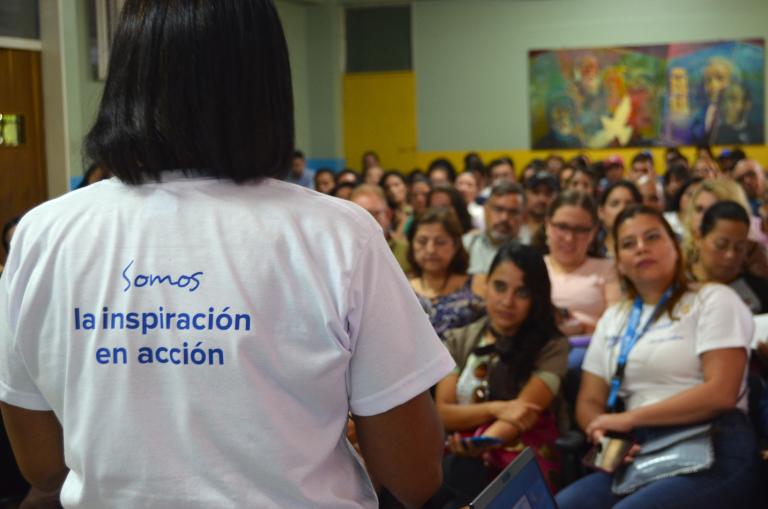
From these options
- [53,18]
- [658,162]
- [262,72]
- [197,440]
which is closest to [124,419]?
[197,440]

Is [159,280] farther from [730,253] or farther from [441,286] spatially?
[730,253]

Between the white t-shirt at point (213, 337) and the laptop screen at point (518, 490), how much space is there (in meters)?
0.21

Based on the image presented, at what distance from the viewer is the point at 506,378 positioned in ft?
12.6

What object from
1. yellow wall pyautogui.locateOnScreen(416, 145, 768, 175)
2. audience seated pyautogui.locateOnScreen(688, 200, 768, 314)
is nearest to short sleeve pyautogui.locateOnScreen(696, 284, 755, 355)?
audience seated pyautogui.locateOnScreen(688, 200, 768, 314)

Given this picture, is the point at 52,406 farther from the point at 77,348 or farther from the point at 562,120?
the point at 562,120

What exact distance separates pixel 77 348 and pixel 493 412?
2.55m

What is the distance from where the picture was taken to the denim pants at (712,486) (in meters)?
3.18

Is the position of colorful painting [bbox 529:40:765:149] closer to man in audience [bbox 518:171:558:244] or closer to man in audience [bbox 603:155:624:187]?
man in audience [bbox 603:155:624:187]

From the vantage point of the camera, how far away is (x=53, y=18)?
8766 millimetres

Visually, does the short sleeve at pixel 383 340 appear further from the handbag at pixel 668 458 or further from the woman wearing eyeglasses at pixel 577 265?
the woman wearing eyeglasses at pixel 577 265

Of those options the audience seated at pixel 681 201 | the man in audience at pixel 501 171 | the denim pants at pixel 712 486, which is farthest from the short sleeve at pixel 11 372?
the man in audience at pixel 501 171

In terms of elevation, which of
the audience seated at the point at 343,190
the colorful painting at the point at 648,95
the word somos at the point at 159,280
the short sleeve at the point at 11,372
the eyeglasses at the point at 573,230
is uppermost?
the colorful painting at the point at 648,95

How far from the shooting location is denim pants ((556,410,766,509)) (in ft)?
10.4

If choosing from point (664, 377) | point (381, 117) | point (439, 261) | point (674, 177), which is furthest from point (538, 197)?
point (381, 117)
